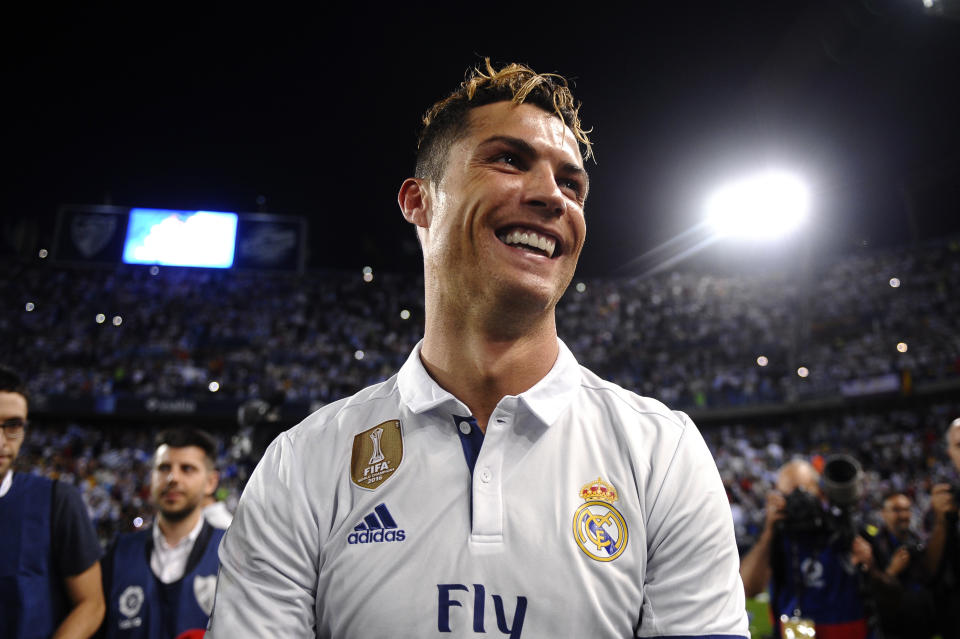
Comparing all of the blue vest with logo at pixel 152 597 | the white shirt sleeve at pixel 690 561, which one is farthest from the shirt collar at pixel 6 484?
the white shirt sleeve at pixel 690 561

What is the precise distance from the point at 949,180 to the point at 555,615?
30.7 m

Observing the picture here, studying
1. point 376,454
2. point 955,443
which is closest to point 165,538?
point 376,454

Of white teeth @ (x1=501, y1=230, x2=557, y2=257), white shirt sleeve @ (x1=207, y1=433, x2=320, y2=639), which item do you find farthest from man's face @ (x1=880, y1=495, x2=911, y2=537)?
white shirt sleeve @ (x1=207, y1=433, x2=320, y2=639)

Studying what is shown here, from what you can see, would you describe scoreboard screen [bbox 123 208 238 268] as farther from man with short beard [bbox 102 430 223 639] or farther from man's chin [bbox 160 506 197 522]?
man's chin [bbox 160 506 197 522]

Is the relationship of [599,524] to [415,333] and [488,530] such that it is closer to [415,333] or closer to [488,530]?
[488,530]

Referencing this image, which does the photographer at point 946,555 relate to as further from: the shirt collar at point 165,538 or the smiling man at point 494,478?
the shirt collar at point 165,538

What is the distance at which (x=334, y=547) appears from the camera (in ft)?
4.49

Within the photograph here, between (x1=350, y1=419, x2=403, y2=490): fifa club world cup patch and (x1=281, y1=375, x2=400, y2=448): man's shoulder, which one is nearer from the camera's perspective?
(x1=350, y1=419, x2=403, y2=490): fifa club world cup patch

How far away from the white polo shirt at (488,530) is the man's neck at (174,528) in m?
3.23

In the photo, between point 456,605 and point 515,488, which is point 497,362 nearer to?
point 515,488

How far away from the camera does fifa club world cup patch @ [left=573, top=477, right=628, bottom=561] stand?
1.31 metres

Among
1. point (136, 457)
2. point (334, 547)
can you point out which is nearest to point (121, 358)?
point (136, 457)

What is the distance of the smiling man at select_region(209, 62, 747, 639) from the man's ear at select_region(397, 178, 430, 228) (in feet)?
0.06

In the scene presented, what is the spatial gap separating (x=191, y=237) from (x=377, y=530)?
2090 cm
